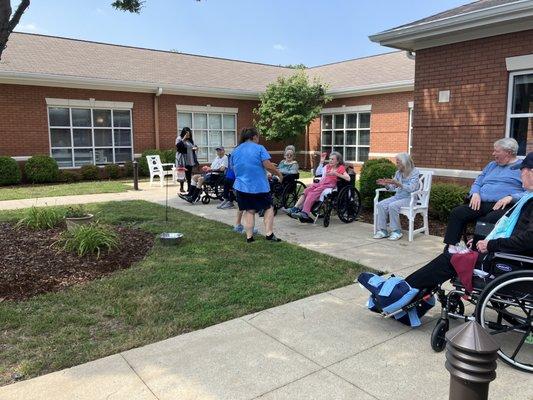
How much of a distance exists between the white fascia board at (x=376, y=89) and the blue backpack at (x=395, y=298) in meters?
12.1

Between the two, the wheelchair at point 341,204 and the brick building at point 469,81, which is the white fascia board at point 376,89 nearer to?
the brick building at point 469,81

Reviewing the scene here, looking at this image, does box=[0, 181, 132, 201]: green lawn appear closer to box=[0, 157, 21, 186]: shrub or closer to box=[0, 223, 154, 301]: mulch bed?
box=[0, 157, 21, 186]: shrub

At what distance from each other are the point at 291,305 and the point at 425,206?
3.68 meters

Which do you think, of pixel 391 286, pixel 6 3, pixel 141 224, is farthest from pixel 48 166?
pixel 391 286

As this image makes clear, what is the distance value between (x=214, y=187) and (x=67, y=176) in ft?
22.4

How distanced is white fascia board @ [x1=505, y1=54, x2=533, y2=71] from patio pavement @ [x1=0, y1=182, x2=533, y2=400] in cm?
515

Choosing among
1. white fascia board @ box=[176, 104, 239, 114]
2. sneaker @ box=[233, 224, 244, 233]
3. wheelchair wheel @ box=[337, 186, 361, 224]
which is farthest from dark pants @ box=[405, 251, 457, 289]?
white fascia board @ box=[176, 104, 239, 114]

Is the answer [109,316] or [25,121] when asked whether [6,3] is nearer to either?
[109,316]

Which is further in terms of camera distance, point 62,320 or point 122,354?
point 62,320

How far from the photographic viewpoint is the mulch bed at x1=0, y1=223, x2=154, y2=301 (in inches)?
189

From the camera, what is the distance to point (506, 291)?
3217 mm

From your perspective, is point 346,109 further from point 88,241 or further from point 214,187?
point 88,241

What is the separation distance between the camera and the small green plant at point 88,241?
19.1 ft

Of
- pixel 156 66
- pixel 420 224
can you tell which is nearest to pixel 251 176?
pixel 420 224
